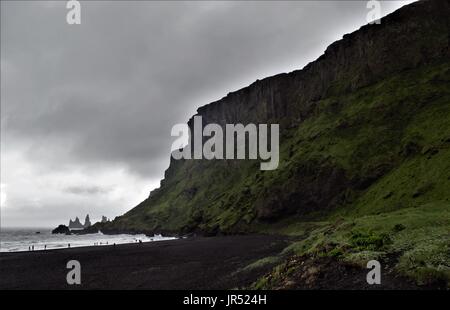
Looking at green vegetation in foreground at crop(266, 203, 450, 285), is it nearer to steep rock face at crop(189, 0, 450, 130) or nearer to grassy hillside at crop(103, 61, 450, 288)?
grassy hillside at crop(103, 61, 450, 288)

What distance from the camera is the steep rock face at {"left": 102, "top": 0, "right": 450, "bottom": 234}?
84.8m

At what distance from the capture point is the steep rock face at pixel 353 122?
84.8m

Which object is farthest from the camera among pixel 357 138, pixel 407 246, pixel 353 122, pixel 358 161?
pixel 353 122

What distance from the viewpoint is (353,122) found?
3969 inches

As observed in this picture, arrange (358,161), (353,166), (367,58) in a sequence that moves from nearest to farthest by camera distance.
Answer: (353,166) → (358,161) → (367,58)

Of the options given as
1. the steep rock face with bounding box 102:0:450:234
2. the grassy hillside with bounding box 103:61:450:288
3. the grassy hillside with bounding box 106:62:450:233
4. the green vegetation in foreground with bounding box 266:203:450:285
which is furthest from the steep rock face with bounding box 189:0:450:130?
the green vegetation in foreground with bounding box 266:203:450:285

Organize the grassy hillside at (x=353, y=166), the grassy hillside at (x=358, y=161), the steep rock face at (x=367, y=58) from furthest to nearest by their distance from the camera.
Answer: the steep rock face at (x=367, y=58) < the grassy hillside at (x=358, y=161) < the grassy hillside at (x=353, y=166)

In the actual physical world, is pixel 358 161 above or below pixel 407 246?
above

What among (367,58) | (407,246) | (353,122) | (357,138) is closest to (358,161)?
(357,138)

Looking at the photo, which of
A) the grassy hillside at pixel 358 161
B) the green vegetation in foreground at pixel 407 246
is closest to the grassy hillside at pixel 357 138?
the grassy hillside at pixel 358 161

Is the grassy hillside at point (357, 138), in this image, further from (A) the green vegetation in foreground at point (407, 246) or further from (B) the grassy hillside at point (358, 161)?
(A) the green vegetation in foreground at point (407, 246)

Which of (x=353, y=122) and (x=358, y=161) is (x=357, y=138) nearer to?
(x=353, y=122)
